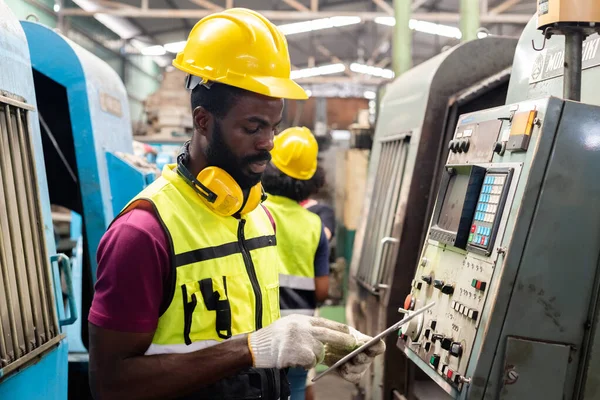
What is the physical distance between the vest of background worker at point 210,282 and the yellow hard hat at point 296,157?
1604 mm

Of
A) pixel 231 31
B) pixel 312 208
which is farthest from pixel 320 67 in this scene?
pixel 231 31

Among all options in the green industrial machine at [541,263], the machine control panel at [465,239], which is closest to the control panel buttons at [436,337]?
the machine control panel at [465,239]

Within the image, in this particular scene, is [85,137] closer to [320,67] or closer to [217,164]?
[217,164]

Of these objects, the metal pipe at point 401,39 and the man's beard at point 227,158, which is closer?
the man's beard at point 227,158

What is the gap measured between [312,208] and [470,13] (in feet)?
8.64

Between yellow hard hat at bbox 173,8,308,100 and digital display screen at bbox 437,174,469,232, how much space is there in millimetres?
635

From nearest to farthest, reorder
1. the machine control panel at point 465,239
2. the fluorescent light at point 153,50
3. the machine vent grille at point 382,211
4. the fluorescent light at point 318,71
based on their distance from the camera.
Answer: the machine control panel at point 465,239
the machine vent grille at point 382,211
the fluorescent light at point 153,50
the fluorescent light at point 318,71

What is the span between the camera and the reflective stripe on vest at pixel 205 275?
1418 mm

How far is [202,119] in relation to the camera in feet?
5.10

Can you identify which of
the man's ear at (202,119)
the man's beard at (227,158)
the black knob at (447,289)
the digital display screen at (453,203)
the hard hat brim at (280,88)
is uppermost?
the hard hat brim at (280,88)

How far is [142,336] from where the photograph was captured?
135 cm

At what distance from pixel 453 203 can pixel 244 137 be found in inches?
31.3

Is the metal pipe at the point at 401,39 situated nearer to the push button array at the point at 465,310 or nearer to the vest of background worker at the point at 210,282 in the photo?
the push button array at the point at 465,310

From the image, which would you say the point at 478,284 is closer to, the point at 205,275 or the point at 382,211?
the point at 205,275
